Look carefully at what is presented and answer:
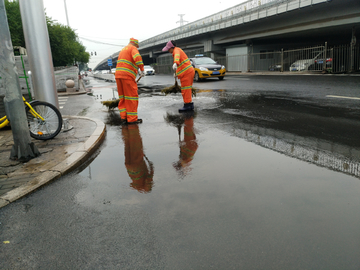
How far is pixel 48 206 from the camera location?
3250 millimetres

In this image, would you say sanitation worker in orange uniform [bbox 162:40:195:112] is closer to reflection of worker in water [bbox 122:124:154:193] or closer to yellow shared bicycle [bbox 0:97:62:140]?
reflection of worker in water [bbox 122:124:154:193]

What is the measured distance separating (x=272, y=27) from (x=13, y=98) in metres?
28.3

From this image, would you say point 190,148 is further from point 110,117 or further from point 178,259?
point 110,117

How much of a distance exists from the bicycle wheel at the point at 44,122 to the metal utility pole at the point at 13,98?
1054 mm

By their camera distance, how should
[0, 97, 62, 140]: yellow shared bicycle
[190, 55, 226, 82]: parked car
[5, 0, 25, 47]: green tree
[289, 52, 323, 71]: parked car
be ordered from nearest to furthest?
[0, 97, 62, 140]: yellow shared bicycle, [190, 55, 226, 82]: parked car, [289, 52, 323, 71]: parked car, [5, 0, 25, 47]: green tree

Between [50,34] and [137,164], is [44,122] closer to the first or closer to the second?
[137,164]

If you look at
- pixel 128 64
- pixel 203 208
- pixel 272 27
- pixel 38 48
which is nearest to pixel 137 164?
pixel 203 208

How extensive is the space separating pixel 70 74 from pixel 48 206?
1788cm

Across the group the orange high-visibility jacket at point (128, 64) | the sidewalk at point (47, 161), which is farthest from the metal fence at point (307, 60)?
the sidewalk at point (47, 161)

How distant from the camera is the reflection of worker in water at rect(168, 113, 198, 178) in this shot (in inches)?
160

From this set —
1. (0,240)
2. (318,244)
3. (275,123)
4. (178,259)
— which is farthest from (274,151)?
(0,240)

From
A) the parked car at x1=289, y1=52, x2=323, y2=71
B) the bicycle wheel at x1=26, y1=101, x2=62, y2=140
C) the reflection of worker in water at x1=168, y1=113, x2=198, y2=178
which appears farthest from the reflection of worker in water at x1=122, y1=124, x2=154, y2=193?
the parked car at x1=289, y1=52, x2=323, y2=71

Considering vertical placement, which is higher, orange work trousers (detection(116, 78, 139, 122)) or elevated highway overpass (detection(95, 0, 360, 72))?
elevated highway overpass (detection(95, 0, 360, 72))

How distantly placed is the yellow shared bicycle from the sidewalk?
14 cm
